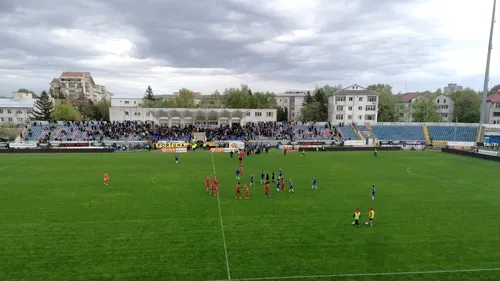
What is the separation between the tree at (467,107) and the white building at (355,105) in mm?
29842

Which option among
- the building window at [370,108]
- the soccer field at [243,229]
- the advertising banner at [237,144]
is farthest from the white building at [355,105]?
the soccer field at [243,229]

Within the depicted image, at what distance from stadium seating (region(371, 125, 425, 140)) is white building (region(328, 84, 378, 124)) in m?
7.50

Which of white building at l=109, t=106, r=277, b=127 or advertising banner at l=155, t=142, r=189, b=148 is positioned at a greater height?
white building at l=109, t=106, r=277, b=127

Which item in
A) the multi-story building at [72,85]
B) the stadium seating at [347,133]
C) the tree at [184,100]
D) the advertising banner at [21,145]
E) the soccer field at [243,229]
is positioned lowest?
the soccer field at [243,229]

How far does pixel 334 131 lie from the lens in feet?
191

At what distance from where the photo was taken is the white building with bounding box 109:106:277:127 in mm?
58188

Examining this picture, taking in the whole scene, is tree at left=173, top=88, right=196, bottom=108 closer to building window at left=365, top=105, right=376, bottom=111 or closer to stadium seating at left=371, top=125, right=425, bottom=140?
building window at left=365, top=105, right=376, bottom=111

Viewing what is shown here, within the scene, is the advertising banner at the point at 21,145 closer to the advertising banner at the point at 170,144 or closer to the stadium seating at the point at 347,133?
the advertising banner at the point at 170,144

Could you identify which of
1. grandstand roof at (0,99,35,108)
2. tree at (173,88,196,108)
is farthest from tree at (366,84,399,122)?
grandstand roof at (0,99,35,108)

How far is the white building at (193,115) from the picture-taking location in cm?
5819

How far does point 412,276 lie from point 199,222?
32.3 ft

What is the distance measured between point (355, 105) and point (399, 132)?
12904mm

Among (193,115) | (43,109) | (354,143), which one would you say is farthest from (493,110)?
(43,109)

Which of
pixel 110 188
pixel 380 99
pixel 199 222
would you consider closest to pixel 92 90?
pixel 380 99
